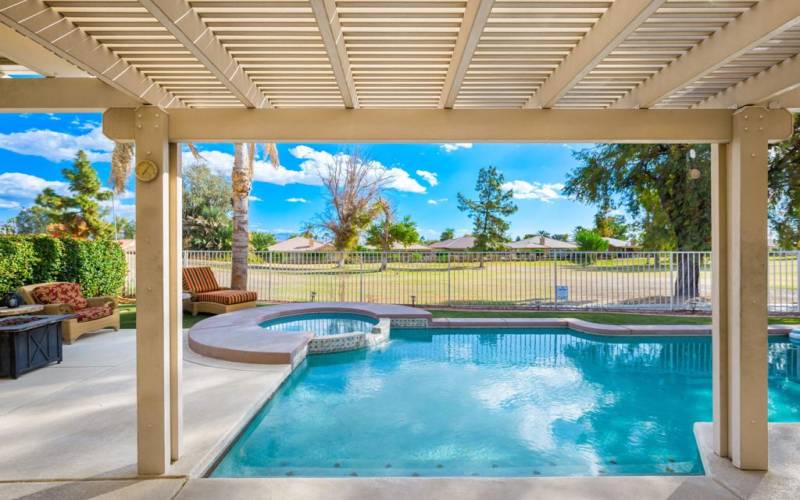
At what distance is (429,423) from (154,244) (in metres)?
3.18

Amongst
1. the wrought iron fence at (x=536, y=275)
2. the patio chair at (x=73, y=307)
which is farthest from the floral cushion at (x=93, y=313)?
the wrought iron fence at (x=536, y=275)

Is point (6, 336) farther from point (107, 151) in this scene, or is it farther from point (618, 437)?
point (107, 151)

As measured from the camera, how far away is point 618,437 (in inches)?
164

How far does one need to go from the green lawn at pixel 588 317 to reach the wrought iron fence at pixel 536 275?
851 millimetres

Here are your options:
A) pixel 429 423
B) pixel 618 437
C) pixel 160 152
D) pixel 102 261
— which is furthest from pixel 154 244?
pixel 102 261

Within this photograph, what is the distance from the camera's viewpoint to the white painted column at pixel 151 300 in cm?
287

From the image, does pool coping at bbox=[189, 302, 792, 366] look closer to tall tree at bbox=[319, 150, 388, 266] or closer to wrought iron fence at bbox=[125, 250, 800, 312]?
wrought iron fence at bbox=[125, 250, 800, 312]

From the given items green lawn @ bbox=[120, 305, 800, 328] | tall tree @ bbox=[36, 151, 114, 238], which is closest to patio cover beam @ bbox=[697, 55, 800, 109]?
green lawn @ bbox=[120, 305, 800, 328]

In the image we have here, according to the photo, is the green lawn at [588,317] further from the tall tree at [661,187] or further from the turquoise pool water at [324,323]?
the tall tree at [661,187]

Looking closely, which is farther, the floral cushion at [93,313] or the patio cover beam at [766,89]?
the floral cushion at [93,313]

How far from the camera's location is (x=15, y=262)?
7.57 m

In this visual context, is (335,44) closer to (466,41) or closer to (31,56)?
(466,41)

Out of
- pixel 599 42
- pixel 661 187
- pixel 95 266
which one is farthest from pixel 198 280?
pixel 661 187

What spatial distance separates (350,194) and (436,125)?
19.2m
